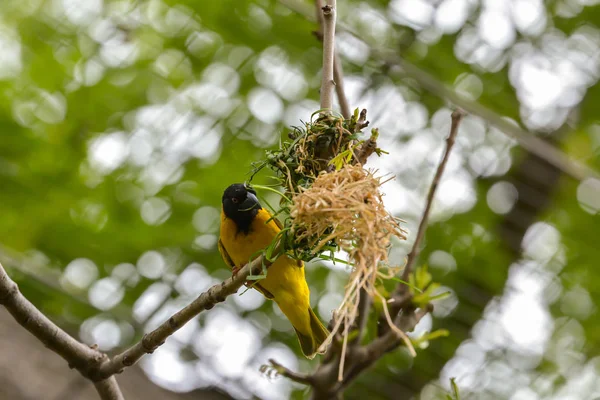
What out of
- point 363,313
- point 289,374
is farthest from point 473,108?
point 289,374

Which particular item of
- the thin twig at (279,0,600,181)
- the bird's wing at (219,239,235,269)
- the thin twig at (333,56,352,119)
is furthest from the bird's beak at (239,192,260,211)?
the thin twig at (279,0,600,181)

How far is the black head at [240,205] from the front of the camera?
7.92ft

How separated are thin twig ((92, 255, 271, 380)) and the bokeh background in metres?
1.46

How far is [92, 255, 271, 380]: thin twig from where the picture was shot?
1.66 metres

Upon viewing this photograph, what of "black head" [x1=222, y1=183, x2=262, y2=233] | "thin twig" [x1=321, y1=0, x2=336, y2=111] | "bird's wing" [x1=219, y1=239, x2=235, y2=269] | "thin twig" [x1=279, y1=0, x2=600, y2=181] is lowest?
"bird's wing" [x1=219, y1=239, x2=235, y2=269]

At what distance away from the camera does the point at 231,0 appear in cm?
354

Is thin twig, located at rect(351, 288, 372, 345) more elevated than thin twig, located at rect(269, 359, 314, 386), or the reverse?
thin twig, located at rect(351, 288, 372, 345)

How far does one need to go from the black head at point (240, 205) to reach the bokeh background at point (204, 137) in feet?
2.63

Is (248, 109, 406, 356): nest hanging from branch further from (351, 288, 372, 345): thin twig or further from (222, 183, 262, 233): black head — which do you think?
(222, 183, 262, 233): black head

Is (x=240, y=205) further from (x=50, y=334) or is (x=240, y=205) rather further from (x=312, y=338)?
(x=50, y=334)

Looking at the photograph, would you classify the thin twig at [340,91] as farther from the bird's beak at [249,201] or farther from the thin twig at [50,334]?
the thin twig at [50,334]

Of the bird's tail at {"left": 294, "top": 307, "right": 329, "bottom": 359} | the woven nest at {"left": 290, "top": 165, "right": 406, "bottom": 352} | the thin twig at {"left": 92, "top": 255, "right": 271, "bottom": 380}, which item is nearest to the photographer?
the woven nest at {"left": 290, "top": 165, "right": 406, "bottom": 352}

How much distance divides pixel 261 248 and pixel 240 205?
17cm

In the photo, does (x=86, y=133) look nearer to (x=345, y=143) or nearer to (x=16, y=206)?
(x=16, y=206)
